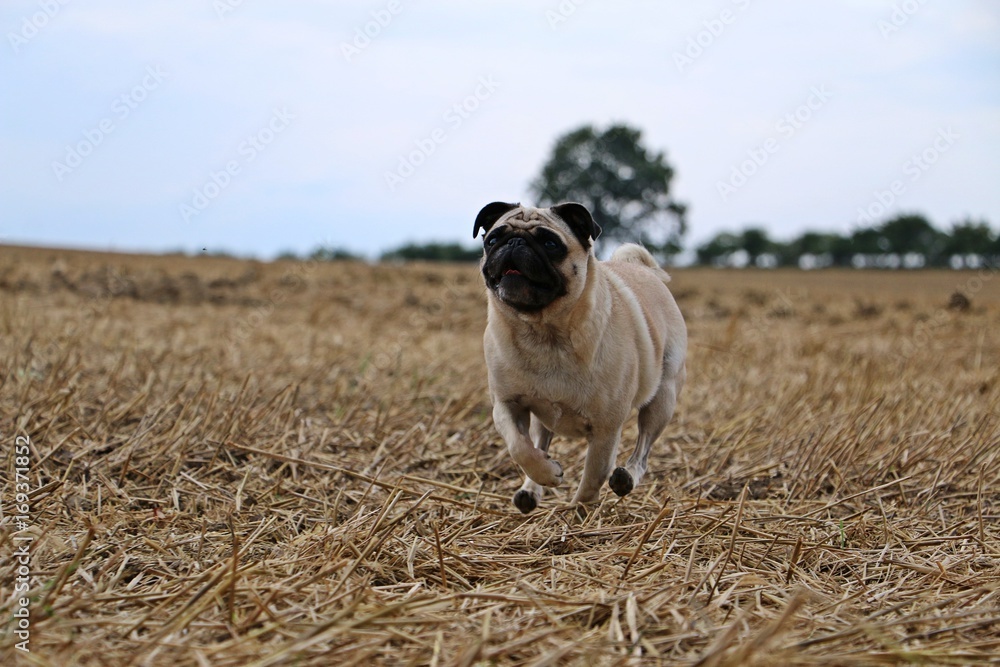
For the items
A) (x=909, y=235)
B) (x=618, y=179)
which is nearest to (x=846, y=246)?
(x=909, y=235)

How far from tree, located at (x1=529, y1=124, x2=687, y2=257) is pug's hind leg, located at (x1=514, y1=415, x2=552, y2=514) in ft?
133

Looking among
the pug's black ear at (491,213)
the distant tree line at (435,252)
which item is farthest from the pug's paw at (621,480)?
the distant tree line at (435,252)

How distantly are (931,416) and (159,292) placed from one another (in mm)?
11945

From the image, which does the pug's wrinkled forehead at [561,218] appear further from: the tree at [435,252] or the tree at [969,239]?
the tree at [969,239]

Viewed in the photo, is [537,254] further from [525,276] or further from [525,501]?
[525,501]

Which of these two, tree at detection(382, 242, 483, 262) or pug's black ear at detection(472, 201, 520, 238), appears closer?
pug's black ear at detection(472, 201, 520, 238)

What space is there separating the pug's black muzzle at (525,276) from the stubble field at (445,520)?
1.11 meters

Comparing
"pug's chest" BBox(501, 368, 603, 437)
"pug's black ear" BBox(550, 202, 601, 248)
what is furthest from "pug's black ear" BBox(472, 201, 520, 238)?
"pug's chest" BBox(501, 368, 603, 437)

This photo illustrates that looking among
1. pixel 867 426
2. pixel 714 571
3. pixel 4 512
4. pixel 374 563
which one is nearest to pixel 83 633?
pixel 374 563

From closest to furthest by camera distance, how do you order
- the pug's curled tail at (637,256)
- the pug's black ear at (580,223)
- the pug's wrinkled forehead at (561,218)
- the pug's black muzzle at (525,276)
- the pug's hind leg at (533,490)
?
the pug's black muzzle at (525,276), the pug's hind leg at (533,490), the pug's wrinkled forehead at (561,218), the pug's black ear at (580,223), the pug's curled tail at (637,256)

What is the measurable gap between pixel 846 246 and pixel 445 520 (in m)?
58.5

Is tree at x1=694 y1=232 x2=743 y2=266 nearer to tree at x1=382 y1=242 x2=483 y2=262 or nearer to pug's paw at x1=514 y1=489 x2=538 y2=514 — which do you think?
tree at x1=382 y1=242 x2=483 y2=262

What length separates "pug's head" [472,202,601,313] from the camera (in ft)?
13.2

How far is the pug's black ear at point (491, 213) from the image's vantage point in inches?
181
